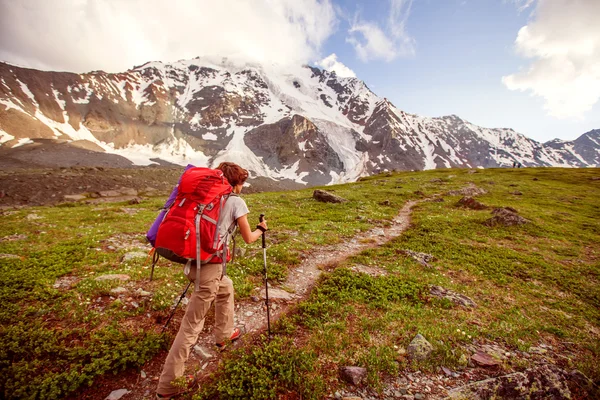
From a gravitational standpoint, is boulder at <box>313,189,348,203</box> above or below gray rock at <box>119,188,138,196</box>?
above

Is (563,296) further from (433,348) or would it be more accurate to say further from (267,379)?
(267,379)

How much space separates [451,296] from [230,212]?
29.5 ft

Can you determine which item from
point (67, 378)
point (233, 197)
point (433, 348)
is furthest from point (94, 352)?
point (433, 348)

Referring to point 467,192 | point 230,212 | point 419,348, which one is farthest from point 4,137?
point 419,348

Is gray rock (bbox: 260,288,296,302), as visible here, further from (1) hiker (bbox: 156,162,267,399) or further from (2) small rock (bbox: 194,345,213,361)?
(2) small rock (bbox: 194,345,213,361)

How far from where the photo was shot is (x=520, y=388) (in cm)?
552

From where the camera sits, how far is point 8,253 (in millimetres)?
11320

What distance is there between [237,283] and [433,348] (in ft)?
21.9

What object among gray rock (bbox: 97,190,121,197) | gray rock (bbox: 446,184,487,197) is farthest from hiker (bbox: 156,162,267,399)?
gray rock (bbox: 97,190,121,197)

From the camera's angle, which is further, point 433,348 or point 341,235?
point 341,235

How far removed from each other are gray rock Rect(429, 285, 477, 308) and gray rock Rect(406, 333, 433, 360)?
3.40 metres

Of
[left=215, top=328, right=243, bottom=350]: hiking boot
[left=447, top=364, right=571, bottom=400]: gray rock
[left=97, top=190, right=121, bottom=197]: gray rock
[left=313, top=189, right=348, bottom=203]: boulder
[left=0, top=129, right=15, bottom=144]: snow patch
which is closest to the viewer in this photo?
[left=447, top=364, right=571, bottom=400]: gray rock

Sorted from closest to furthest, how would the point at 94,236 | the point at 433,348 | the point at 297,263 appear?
the point at 433,348, the point at 297,263, the point at 94,236

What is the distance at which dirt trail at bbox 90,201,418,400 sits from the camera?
18.7 feet
